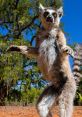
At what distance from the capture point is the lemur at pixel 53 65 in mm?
8164

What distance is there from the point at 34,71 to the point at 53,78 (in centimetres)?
1882

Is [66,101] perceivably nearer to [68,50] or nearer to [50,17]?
[68,50]

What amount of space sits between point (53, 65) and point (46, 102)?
0.79m

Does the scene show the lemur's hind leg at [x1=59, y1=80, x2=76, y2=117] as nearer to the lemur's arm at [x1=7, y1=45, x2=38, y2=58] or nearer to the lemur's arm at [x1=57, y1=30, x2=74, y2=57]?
the lemur's arm at [x1=57, y1=30, x2=74, y2=57]

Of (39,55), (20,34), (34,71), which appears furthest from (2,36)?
(39,55)

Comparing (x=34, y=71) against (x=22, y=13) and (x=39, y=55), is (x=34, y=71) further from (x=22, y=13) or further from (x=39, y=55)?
(x=39, y=55)

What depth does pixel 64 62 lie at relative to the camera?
843cm

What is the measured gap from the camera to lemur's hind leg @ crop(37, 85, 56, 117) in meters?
8.07

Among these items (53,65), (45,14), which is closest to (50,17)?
(45,14)

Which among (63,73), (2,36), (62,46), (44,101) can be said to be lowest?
(44,101)

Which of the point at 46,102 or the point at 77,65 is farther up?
the point at 77,65

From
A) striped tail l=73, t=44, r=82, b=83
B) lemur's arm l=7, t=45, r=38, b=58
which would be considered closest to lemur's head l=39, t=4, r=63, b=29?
lemur's arm l=7, t=45, r=38, b=58

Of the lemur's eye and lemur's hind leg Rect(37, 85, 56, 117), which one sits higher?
the lemur's eye

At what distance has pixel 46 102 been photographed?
816 centimetres
